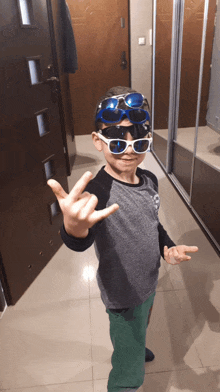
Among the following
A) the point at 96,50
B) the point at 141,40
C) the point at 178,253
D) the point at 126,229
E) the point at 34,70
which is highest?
the point at 141,40

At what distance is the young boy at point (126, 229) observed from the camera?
737 millimetres

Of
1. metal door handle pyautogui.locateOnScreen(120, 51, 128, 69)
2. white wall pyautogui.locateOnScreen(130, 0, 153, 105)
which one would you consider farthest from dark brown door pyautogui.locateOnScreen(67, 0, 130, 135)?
white wall pyautogui.locateOnScreen(130, 0, 153, 105)

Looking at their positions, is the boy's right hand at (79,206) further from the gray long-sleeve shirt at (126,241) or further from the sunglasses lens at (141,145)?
the sunglasses lens at (141,145)

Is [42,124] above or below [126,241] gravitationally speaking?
above

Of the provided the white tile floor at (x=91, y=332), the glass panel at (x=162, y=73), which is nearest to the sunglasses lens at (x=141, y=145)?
the white tile floor at (x=91, y=332)

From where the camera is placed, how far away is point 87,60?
4.54 metres

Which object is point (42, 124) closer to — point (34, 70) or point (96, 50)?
point (34, 70)

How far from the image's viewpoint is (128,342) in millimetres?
812

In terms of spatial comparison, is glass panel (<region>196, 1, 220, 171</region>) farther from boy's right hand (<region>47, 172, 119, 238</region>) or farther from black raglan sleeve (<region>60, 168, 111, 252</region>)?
boy's right hand (<region>47, 172, 119, 238</region>)

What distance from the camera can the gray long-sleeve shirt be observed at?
2.42 feet

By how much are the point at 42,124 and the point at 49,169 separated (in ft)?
1.03

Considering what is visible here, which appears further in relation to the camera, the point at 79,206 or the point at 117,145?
the point at 117,145

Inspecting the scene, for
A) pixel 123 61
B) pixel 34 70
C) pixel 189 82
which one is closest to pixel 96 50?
pixel 123 61

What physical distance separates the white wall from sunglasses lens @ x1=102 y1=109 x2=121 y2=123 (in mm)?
4266
